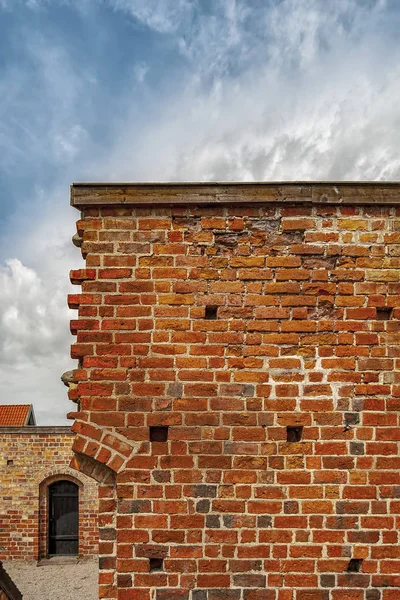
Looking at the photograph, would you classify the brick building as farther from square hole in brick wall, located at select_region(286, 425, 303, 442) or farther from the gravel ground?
square hole in brick wall, located at select_region(286, 425, 303, 442)

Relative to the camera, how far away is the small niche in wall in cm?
278

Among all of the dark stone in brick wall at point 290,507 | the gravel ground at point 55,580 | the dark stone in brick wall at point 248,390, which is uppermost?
the dark stone in brick wall at point 248,390

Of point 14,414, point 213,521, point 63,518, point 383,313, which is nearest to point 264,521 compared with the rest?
point 213,521

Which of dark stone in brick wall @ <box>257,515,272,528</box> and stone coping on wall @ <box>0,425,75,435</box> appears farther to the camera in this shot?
stone coping on wall @ <box>0,425,75,435</box>

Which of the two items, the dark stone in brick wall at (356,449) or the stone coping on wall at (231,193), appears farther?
the stone coping on wall at (231,193)

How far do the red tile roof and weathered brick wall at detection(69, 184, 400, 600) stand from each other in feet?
60.0

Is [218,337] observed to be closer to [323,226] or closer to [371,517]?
[323,226]

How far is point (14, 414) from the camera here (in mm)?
19688

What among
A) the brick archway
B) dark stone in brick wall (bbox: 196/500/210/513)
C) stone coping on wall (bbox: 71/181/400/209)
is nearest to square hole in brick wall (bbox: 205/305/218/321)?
stone coping on wall (bbox: 71/181/400/209)

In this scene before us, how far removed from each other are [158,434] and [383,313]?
1.77 meters

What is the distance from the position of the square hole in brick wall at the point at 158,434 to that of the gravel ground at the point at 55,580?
942 centimetres

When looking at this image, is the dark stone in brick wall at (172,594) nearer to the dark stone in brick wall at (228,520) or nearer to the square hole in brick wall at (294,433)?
the dark stone in brick wall at (228,520)

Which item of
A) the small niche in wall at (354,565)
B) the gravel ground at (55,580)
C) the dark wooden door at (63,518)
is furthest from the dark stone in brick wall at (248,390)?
the dark wooden door at (63,518)

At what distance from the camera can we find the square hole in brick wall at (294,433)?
2.86 m
